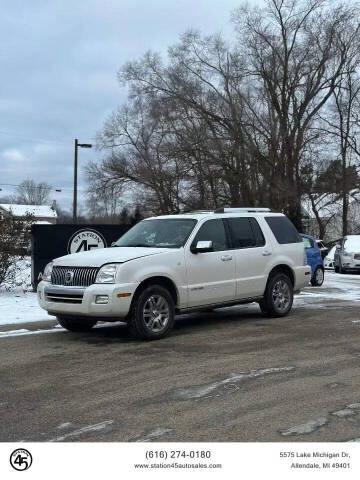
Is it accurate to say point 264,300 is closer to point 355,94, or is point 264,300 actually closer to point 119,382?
point 119,382

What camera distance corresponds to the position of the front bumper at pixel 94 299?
317 inches

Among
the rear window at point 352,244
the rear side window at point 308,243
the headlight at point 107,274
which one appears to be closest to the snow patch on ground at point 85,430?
the headlight at point 107,274

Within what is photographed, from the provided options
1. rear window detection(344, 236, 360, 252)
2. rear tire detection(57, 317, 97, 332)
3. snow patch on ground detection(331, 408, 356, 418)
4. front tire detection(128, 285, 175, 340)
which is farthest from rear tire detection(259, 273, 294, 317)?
rear window detection(344, 236, 360, 252)

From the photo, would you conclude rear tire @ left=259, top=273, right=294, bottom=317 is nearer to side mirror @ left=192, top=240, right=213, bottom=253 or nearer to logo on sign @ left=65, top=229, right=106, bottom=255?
side mirror @ left=192, top=240, right=213, bottom=253

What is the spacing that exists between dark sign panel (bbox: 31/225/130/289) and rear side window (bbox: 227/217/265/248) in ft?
16.9

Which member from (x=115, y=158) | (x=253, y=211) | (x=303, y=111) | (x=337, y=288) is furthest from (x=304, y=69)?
(x=253, y=211)

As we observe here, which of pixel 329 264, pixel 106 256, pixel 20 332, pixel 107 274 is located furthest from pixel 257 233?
pixel 329 264

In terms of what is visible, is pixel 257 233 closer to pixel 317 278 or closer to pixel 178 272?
pixel 178 272

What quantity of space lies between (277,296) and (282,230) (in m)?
1.23

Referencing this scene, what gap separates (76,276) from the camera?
845 cm

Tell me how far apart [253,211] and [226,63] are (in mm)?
30587

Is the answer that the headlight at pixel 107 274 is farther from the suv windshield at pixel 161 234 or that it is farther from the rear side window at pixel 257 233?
the rear side window at pixel 257 233

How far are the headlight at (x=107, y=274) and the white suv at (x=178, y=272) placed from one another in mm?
14
